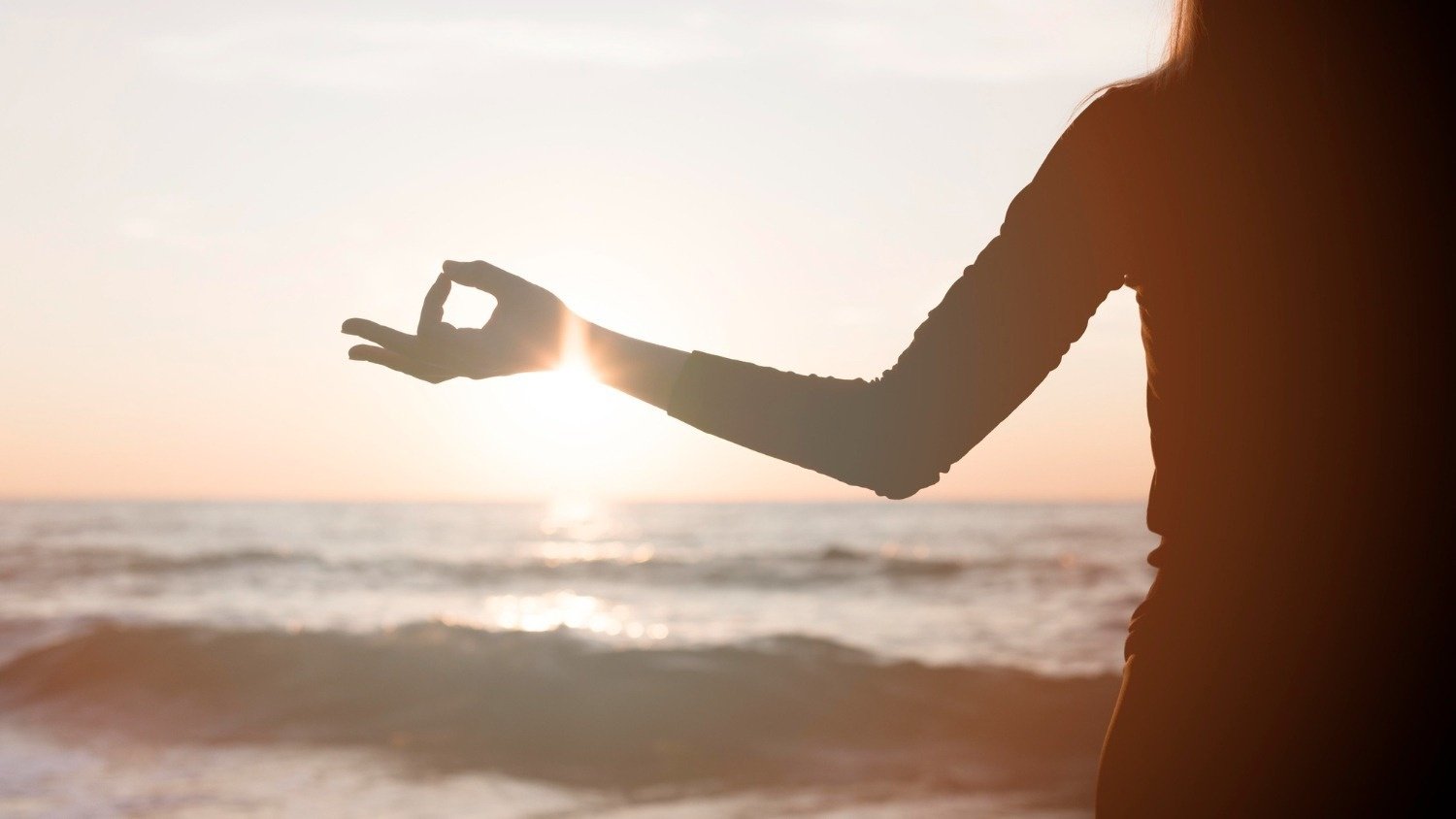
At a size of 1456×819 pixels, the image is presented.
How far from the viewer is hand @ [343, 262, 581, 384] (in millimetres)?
1219

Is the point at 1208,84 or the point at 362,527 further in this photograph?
the point at 362,527

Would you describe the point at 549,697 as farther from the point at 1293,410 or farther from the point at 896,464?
the point at 1293,410

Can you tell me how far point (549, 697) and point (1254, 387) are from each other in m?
10.1

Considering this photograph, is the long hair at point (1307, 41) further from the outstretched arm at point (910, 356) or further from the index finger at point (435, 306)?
the index finger at point (435, 306)

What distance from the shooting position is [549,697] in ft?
35.1

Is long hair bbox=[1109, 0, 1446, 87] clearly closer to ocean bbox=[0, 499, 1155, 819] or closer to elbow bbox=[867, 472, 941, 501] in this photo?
elbow bbox=[867, 472, 941, 501]

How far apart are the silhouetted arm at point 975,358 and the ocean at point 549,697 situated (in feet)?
20.8

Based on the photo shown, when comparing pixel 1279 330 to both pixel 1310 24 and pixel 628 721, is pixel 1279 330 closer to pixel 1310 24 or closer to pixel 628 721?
pixel 1310 24

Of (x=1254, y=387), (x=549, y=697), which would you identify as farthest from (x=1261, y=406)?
(x=549, y=697)

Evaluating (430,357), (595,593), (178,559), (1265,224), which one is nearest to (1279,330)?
(1265,224)

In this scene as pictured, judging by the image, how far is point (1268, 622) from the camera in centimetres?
109

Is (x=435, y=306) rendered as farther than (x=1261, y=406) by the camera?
Yes

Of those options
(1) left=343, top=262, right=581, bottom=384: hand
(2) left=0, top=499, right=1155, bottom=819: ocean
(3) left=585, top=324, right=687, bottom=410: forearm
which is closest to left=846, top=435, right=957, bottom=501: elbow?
(3) left=585, top=324, right=687, bottom=410: forearm

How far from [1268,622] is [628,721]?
30.9 feet
